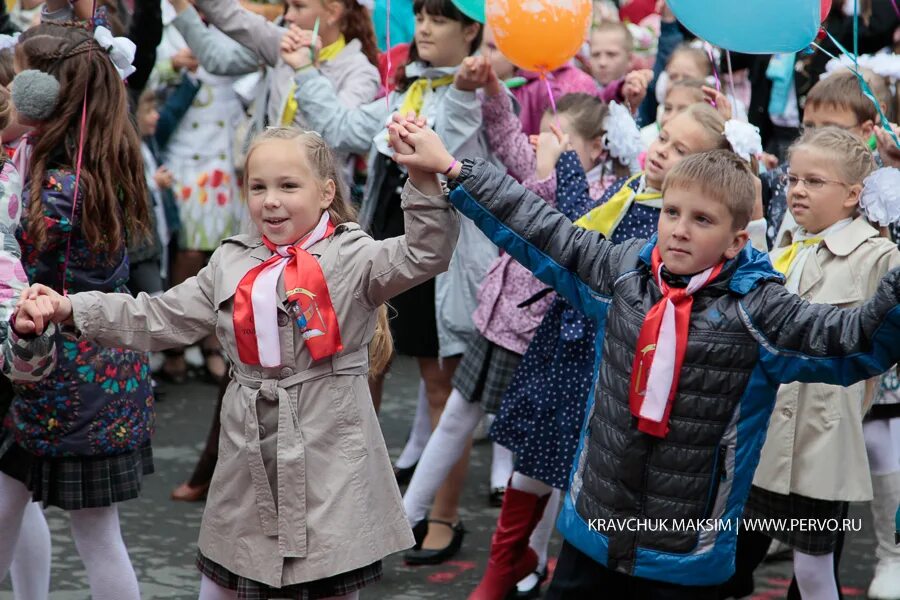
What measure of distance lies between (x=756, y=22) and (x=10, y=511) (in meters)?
2.60

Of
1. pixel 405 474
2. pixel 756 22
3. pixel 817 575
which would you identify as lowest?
pixel 405 474

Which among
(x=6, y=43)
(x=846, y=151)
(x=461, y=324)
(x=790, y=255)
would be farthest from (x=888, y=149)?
(x=6, y=43)

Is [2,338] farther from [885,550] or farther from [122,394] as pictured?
[885,550]

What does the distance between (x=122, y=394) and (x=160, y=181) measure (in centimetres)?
346

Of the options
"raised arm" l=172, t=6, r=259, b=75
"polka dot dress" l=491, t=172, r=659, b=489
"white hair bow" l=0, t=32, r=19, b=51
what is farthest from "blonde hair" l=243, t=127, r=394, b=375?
→ "raised arm" l=172, t=6, r=259, b=75

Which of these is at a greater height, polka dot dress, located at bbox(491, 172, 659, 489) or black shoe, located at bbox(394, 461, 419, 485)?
polka dot dress, located at bbox(491, 172, 659, 489)

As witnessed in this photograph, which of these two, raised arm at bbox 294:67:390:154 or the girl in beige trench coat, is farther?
raised arm at bbox 294:67:390:154

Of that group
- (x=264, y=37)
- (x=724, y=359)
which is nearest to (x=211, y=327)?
(x=724, y=359)

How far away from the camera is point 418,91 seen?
5.16m

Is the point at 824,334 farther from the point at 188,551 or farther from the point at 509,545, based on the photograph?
the point at 188,551

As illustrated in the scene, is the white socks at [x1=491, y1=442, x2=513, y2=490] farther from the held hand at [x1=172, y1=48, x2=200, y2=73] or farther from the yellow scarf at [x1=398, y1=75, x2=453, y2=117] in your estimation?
the held hand at [x1=172, y1=48, x2=200, y2=73]

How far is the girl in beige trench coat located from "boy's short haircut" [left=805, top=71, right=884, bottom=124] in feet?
7.12

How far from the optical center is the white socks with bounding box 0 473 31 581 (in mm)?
3789

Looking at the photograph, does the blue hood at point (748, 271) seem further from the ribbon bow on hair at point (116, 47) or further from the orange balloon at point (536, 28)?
the ribbon bow on hair at point (116, 47)
